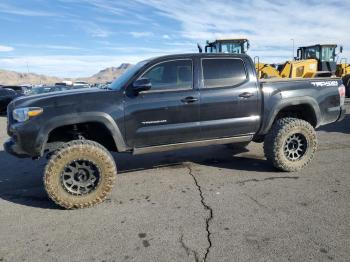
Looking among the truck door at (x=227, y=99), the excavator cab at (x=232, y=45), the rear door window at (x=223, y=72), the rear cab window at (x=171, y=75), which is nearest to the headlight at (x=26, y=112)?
the rear cab window at (x=171, y=75)

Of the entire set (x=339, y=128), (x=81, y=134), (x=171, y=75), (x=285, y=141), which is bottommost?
(x=339, y=128)

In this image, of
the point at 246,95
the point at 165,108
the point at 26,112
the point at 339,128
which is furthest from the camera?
the point at 339,128

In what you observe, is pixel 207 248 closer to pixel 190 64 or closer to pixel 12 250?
pixel 12 250

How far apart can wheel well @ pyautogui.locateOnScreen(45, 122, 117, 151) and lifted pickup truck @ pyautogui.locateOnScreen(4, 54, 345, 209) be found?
0.01 meters

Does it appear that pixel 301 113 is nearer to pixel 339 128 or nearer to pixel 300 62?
pixel 339 128

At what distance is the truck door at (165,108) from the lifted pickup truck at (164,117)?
0.05 ft

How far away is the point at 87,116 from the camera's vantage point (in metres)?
4.73

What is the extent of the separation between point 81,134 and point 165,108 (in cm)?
127

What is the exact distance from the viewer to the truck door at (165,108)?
16.6 ft

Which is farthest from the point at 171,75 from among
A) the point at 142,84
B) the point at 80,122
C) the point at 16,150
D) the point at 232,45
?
the point at 232,45

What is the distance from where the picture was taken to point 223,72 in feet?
18.4

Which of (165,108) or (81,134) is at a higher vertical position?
(165,108)

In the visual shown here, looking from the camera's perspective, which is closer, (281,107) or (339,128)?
(281,107)

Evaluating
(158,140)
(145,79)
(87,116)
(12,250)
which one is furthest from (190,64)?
(12,250)
